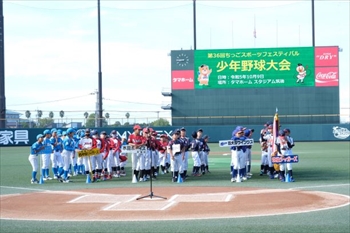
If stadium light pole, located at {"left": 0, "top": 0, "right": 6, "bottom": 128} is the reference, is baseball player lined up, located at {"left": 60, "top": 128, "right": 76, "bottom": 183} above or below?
below

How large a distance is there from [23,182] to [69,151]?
2029 mm

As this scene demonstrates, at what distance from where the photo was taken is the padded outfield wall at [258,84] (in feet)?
152

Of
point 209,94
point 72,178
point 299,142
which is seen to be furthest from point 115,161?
point 299,142

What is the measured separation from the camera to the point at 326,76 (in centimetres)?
4641

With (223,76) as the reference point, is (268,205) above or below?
below

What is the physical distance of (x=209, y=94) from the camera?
4675 cm

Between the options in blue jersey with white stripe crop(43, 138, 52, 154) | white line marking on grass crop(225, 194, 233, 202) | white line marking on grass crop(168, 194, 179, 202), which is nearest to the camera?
white line marking on grass crop(225, 194, 233, 202)

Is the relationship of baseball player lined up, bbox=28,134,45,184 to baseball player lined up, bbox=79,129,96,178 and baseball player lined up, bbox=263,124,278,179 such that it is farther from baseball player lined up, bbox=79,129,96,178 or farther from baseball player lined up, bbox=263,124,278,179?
baseball player lined up, bbox=263,124,278,179

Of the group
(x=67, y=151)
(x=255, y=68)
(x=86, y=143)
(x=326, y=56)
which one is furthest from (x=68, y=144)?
(x=326, y=56)

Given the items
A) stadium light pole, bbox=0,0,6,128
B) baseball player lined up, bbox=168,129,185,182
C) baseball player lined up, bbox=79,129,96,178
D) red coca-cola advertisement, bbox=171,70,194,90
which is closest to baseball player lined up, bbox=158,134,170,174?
baseball player lined up, bbox=168,129,185,182

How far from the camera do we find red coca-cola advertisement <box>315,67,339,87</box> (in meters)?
46.2

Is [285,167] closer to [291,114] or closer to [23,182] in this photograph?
[23,182]

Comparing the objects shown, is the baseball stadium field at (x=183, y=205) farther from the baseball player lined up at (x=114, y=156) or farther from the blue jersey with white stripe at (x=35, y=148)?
the blue jersey with white stripe at (x=35, y=148)

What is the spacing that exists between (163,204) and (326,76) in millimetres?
35906
